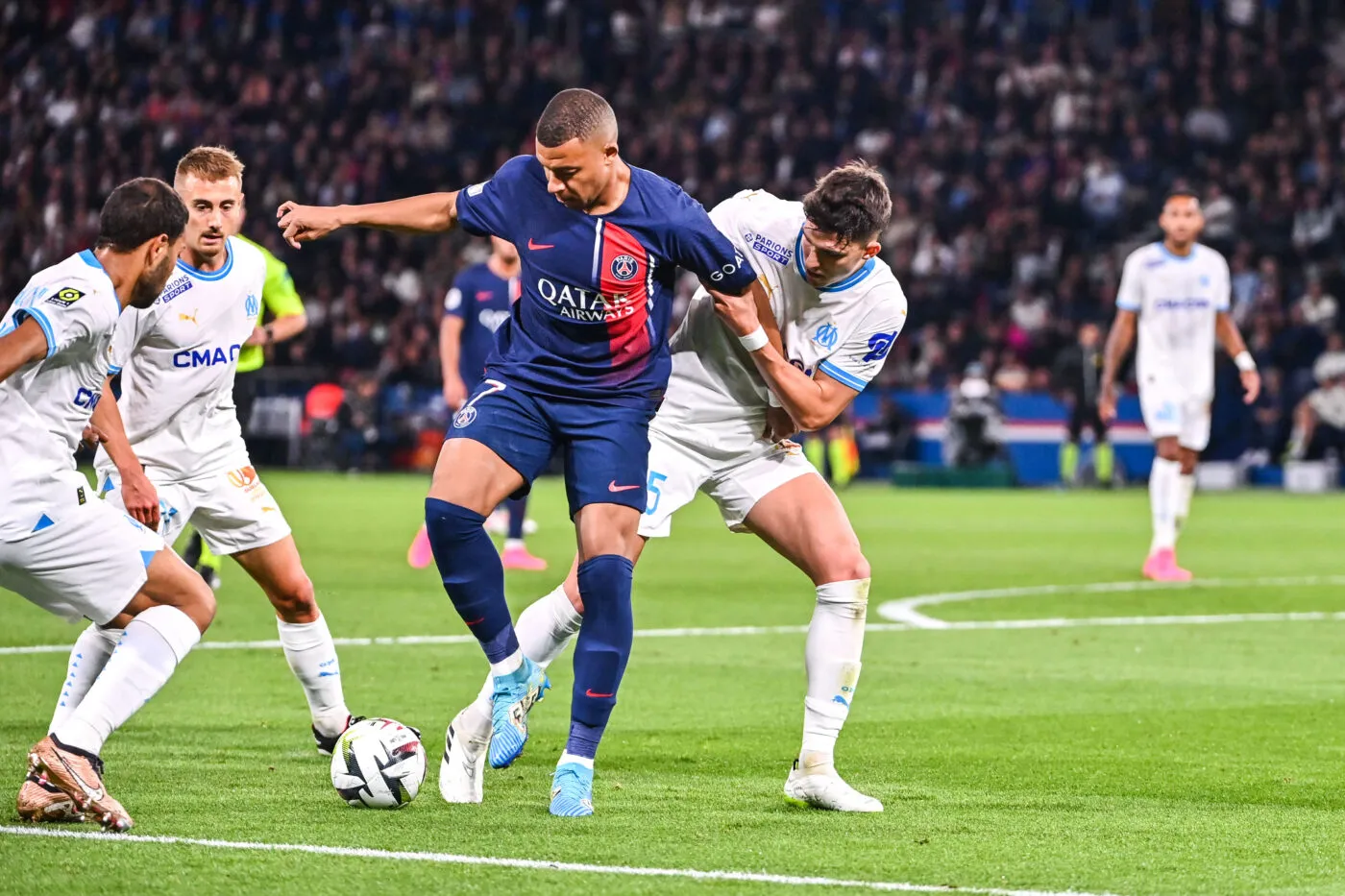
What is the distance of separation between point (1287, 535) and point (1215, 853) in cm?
1393

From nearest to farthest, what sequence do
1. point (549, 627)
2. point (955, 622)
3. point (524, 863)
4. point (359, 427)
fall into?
point (524, 863) → point (549, 627) → point (955, 622) → point (359, 427)

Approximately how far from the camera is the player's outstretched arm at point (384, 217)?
5996 millimetres

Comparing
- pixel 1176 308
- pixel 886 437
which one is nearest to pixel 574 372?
pixel 1176 308

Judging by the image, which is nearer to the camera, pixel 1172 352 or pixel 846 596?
pixel 846 596

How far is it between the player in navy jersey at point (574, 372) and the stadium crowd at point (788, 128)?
22882 mm

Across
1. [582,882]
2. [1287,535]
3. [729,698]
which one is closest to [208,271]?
[729,698]

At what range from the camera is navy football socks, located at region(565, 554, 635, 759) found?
5828 mm

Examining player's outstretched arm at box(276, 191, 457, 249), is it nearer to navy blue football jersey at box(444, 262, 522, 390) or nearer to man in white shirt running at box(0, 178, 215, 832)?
man in white shirt running at box(0, 178, 215, 832)

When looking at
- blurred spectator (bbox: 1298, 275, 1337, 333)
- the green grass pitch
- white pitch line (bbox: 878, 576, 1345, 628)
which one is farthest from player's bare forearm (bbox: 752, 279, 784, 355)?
blurred spectator (bbox: 1298, 275, 1337, 333)

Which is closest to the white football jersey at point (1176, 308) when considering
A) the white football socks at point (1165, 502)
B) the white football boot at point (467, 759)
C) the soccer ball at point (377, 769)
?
the white football socks at point (1165, 502)

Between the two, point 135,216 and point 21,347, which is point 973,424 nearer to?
point 135,216

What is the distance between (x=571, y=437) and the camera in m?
6.04

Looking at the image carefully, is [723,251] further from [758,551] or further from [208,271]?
[758,551]

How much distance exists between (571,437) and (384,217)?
0.90 meters
